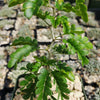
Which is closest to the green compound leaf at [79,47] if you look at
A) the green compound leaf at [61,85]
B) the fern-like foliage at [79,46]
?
the fern-like foliage at [79,46]

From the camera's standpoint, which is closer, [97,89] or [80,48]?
[80,48]

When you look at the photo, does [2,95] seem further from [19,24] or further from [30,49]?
[19,24]

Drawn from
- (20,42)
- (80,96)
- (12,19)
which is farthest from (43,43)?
(20,42)

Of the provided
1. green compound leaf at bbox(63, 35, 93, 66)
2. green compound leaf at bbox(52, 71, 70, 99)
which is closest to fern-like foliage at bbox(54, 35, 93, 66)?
green compound leaf at bbox(63, 35, 93, 66)

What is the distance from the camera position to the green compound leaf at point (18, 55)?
1.16 meters

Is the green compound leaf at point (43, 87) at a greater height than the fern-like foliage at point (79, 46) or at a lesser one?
lesser

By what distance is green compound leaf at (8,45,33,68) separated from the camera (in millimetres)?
1155

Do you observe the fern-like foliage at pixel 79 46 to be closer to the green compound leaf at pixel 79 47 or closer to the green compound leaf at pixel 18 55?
the green compound leaf at pixel 79 47

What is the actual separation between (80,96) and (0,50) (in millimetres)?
1497

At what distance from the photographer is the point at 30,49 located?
126cm

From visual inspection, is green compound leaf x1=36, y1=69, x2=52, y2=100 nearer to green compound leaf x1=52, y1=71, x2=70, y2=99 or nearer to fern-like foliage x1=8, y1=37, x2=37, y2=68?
green compound leaf x1=52, y1=71, x2=70, y2=99

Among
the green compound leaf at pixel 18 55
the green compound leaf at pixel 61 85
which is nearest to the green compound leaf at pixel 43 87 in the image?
the green compound leaf at pixel 61 85

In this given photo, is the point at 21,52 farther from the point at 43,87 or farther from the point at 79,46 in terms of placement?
the point at 79,46

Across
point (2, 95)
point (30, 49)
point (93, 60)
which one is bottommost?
point (2, 95)
